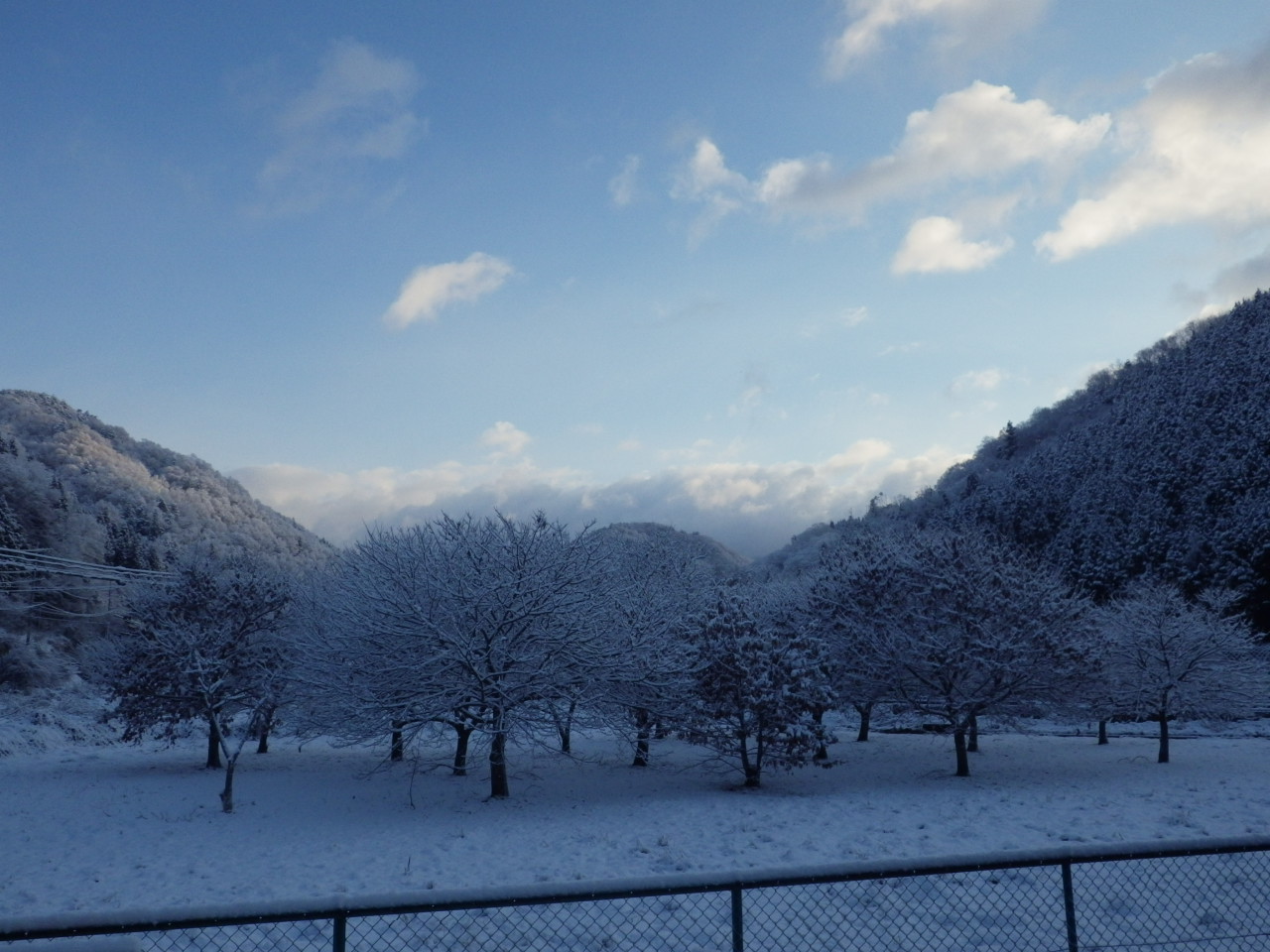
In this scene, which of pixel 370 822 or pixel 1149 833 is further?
pixel 370 822

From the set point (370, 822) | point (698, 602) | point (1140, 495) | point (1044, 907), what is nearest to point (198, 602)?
point (370, 822)

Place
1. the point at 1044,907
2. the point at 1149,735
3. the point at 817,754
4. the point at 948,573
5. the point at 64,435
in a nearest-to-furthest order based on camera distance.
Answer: the point at 1044,907, the point at 948,573, the point at 817,754, the point at 1149,735, the point at 64,435

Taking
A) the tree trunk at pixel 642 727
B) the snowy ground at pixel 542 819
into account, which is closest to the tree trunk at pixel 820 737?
the snowy ground at pixel 542 819

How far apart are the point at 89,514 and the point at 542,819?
259ft

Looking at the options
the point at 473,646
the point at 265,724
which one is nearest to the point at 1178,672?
the point at 473,646

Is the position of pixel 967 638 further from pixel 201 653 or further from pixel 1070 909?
pixel 201 653

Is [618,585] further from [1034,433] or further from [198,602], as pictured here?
[1034,433]

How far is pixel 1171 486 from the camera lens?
6222 cm

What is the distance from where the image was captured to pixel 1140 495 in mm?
64312

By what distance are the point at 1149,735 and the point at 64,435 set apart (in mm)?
118467

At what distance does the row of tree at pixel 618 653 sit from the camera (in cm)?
1989

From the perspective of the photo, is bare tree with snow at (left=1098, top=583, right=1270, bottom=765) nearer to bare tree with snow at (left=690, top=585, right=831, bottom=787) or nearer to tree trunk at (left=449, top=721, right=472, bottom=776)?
bare tree with snow at (left=690, top=585, right=831, bottom=787)

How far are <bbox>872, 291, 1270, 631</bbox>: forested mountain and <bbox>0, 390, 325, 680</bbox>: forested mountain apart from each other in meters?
60.0

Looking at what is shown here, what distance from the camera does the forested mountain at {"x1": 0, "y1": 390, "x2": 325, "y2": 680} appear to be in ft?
194
